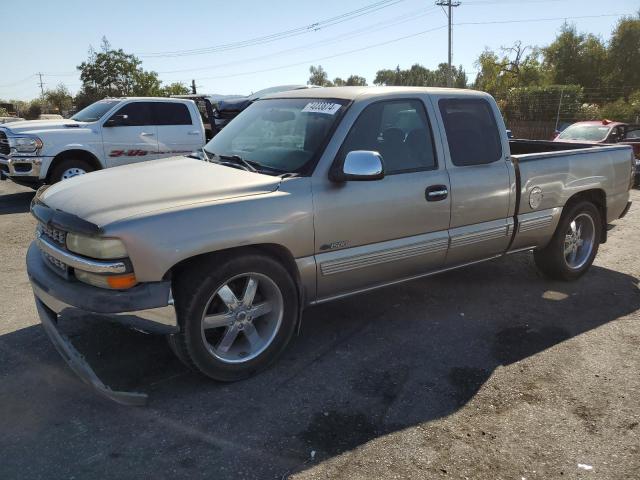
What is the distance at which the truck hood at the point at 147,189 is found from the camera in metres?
3.04

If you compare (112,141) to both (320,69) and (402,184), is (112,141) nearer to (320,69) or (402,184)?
(402,184)

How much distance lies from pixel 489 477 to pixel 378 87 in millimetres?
2857

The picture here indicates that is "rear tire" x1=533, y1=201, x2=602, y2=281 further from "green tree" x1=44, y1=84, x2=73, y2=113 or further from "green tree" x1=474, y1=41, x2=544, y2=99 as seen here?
"green tree" x1=44, y1=84, x2=73, y2=113

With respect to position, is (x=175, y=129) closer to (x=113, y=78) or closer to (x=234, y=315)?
(x=234, y=315)

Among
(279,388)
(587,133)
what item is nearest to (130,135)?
(279,388)

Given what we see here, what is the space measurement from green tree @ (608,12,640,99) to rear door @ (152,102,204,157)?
34754mm

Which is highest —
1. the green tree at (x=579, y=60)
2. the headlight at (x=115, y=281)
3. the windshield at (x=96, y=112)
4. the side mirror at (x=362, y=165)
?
the green tree at (x=579, y=60)

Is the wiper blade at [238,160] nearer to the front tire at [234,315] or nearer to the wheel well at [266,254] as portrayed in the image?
the wheel well at [266,254]

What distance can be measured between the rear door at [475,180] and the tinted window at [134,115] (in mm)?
7208

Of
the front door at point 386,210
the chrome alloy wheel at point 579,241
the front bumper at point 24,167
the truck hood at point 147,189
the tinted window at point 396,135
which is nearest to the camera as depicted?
the truck hood at point 147,189

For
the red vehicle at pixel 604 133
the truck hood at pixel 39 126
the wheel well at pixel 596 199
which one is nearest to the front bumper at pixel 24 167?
the truck hood at pixel 39 126

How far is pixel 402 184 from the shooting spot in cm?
387

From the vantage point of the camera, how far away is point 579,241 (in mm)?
5535

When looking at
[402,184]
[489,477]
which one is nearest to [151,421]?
[489,477]
